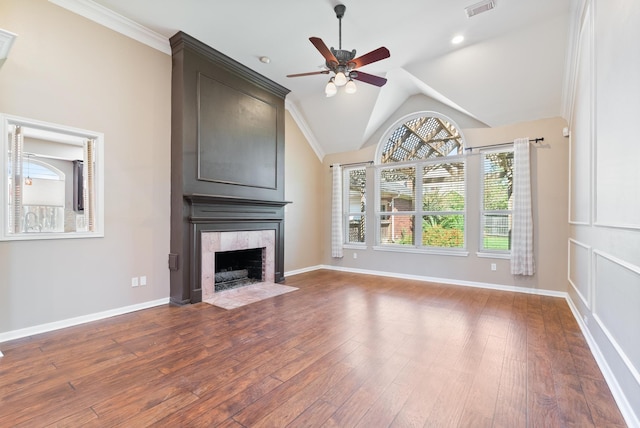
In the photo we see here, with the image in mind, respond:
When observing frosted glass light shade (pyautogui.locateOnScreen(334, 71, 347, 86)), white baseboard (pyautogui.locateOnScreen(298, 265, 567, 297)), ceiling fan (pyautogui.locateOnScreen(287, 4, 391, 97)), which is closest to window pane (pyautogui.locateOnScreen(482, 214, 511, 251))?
white baseboard (pyautogui.locateOnScreen(298, 265, 567, 297))

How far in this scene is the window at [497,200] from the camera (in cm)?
475

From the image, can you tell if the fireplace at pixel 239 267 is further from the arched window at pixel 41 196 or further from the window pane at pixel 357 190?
the window pane at pixel 357 190

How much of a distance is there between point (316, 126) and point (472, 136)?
3.06 meters

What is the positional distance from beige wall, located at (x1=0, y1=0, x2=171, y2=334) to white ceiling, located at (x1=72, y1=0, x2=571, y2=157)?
1.88 feet

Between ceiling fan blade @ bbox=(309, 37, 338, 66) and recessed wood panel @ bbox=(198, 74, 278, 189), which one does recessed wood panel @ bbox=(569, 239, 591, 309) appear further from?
recessed wood panel @ bbox=(198, 74, 278, 189)

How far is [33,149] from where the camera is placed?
2.96 meters

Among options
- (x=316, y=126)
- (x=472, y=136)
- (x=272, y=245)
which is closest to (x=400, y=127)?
(x=472, y=136)

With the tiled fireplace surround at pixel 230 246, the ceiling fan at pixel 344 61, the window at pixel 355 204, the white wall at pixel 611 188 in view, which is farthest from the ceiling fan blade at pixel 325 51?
the window at pixel 355 204

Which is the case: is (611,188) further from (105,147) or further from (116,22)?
(116,22)

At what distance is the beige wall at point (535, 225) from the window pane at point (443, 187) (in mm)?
180

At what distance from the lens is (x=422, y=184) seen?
A: 5594 mm

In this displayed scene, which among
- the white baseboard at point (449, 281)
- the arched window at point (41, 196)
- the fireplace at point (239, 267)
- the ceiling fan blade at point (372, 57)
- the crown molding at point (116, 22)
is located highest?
the crown molding at point (116, 22)

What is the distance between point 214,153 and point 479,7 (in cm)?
379

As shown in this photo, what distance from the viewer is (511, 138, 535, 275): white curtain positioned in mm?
4406
